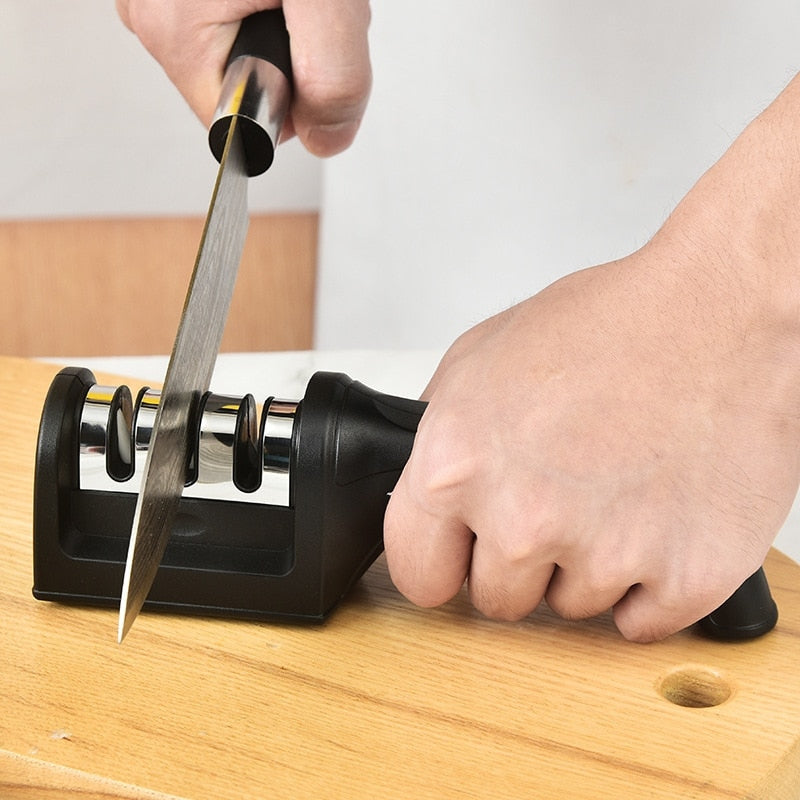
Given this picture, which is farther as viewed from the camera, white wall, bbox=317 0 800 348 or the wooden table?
white wall, bbox=317 0 800 348

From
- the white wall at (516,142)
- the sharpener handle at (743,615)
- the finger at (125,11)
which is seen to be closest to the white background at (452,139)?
the white wall at (516,142)

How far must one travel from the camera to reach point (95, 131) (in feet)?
5.43

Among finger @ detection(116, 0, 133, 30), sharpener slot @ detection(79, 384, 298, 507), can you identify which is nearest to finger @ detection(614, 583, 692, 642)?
sharpener slot @ detection(79, 384, 298, 507)

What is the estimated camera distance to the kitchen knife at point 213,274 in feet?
1.89

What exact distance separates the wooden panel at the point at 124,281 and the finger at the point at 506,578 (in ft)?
3.74

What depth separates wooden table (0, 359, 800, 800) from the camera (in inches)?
21.7

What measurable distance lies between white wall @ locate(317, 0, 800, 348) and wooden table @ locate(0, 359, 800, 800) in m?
0.60

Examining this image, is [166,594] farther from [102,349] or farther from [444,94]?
[102,349]

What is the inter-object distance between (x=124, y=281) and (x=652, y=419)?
126 cm

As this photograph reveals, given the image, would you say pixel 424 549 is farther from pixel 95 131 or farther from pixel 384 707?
pixel 95 131

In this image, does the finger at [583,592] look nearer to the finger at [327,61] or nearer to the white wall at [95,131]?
the finger at [327,61]

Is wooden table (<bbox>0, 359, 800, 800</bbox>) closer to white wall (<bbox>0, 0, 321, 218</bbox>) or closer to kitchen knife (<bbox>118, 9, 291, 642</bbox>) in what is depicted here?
kitchen knife (<bbox>118, 9, 291, 642</bbox>)

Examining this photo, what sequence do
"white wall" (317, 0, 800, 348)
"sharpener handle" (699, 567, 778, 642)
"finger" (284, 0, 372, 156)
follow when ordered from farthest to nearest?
1. "white wall" (317, 0, 800, 348)
2. "finger" (284, 0, 372, 156)
3. "sharpener handle" (699, 567, 778, 642)

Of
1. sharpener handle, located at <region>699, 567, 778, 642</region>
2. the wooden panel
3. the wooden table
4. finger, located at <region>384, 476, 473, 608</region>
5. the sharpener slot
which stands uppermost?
the sharpener slot
